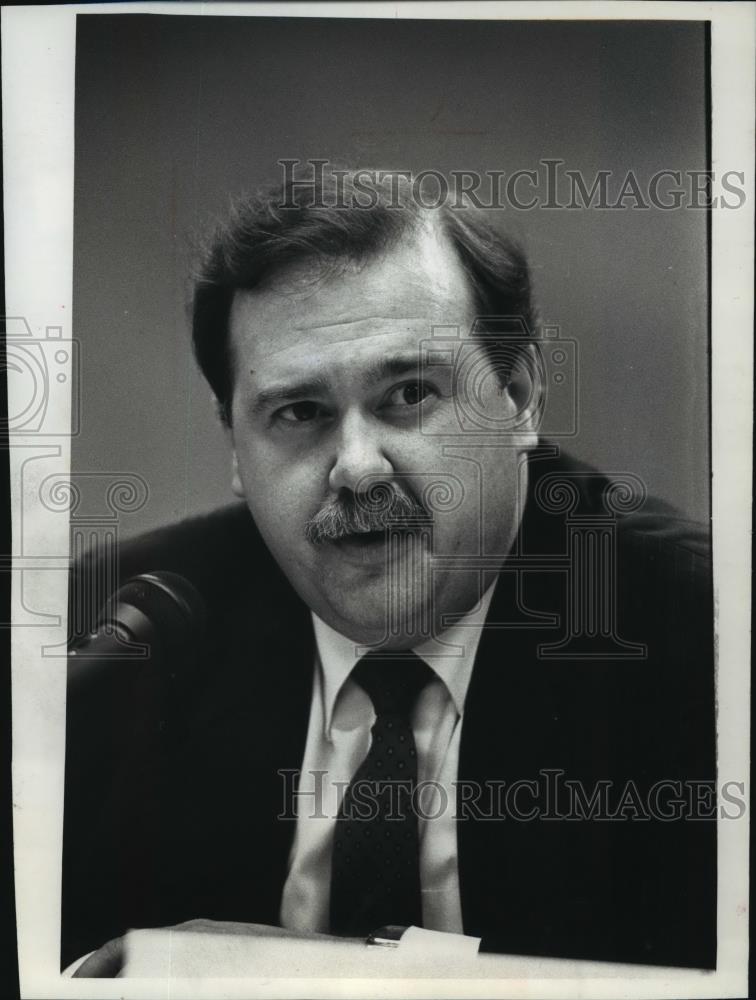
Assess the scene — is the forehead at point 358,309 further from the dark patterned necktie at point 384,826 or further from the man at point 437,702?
the dark patterned necktie at point 384,826

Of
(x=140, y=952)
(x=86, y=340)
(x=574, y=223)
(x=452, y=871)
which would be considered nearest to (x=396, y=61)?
(x=574, y=223)

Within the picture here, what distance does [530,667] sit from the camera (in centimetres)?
157

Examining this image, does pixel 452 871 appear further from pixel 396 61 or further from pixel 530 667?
pixel 396 61

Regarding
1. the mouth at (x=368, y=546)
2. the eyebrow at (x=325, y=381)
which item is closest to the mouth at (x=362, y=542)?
the mouth at (x=368, y=546)

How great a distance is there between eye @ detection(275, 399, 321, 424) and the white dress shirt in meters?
0.33

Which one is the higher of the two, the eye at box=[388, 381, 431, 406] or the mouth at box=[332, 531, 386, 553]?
the eye at box=[388, 381, 431, 406]

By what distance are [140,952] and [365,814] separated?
0.44 meters

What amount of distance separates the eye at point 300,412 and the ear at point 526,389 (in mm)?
319

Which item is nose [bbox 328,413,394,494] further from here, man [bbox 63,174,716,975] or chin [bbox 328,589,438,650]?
chin [bbox 328,589,438,650]

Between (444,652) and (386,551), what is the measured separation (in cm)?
19

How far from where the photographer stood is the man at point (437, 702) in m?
1.56

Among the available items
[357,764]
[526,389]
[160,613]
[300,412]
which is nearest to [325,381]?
[300,412]

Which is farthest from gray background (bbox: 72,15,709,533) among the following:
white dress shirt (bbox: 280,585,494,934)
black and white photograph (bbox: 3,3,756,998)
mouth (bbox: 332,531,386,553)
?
white dress shirt (bbox: 280,585,494,934)

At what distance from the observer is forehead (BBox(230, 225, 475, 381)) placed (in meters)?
1.53
